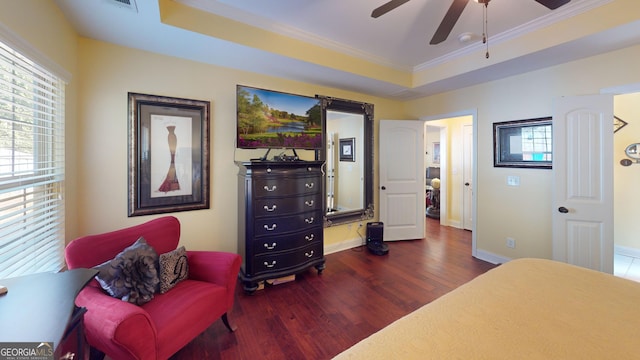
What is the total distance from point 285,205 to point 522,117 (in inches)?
122

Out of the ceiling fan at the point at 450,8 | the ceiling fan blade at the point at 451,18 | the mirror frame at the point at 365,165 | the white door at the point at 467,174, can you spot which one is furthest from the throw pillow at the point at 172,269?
the white door at the point at 467,174

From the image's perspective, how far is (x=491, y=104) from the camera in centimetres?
346

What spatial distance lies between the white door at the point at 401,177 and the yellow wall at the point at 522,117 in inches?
28.0

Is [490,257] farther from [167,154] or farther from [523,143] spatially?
[167,154]

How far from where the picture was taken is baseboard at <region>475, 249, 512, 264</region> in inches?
134

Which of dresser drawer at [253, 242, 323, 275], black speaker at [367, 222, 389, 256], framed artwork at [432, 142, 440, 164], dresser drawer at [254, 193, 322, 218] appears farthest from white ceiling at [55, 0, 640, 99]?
framed artwork at [432, 142, 440, 164]

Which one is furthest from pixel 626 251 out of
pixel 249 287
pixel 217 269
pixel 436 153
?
pixel 217 269

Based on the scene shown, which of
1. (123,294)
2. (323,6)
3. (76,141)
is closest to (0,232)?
(123,294)

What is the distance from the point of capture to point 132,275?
1650mm

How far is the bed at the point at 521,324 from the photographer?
2.92ft

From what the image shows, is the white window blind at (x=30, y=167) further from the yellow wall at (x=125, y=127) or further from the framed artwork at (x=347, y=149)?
the framed artwork at (x=347, y=149)

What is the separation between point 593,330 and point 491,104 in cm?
318

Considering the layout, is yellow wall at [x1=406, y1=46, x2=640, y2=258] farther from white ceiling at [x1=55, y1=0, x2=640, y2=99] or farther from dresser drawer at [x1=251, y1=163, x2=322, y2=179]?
dresser drawer at [x1=251, y1=163, x2=322, y2=179]

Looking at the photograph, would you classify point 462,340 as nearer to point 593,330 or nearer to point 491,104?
point 593,330
